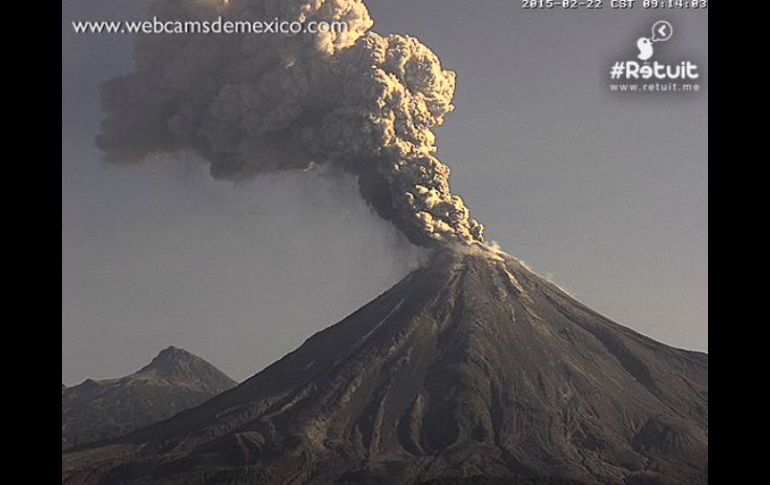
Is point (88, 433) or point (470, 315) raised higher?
point (470, 315)

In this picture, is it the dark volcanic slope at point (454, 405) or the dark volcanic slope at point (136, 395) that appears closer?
the dark volcanic slope at point (454, 405)

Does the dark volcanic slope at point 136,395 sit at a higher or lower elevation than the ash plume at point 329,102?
lower

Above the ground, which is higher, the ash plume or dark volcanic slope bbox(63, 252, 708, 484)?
the ash plume

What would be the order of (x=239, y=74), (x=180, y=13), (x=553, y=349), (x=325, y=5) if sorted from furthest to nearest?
(x=553, y=349), (x=239, y=74), (x=325, y=5), (x=180, y=13)

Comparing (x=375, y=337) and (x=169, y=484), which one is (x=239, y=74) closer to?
(x=375, y=337)

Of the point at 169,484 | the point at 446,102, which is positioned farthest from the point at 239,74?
the point at 169,484
